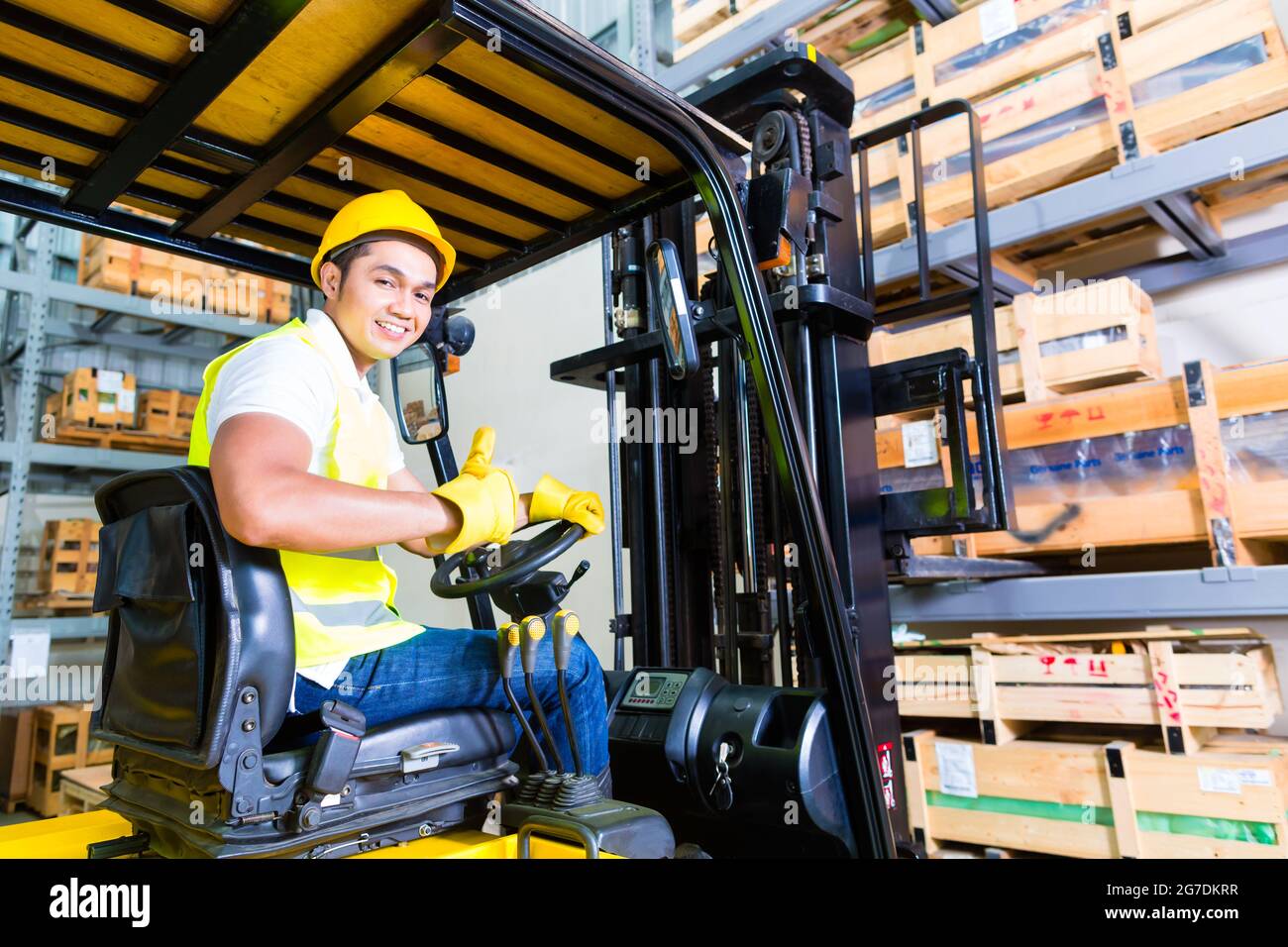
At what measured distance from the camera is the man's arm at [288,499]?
1493 mm

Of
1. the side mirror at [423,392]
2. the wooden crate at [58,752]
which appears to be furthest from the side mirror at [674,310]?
the wooden crate at [58,752]

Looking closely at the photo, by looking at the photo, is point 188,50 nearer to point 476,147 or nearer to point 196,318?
point 476,147

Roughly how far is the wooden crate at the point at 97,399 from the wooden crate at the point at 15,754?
2.55m

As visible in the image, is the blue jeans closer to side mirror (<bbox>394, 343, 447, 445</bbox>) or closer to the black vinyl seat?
the black vinyl seat

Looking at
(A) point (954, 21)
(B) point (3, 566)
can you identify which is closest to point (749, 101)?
(A) point (954, 21)

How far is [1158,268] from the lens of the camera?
4.66m

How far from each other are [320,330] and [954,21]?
137 inches

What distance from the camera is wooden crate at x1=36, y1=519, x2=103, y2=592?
25.0 ft

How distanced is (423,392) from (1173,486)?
9.57 ft

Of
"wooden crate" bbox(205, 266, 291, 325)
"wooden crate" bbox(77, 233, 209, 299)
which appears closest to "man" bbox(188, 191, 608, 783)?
"wooden crate" bbox(77, 233, 209, 299)

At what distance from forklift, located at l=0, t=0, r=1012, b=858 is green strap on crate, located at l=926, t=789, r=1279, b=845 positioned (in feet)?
3.51

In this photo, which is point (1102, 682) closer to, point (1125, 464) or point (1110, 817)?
point (1110, 817)

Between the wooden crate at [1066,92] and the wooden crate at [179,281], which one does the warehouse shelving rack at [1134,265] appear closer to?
the wooden crate at [1066,92]

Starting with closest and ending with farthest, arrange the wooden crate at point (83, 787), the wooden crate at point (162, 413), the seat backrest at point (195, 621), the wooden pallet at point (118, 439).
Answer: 1. the seat backrest at point (195, 621)
2. the wooden crate at point (83, 787)
3. the wooden pallet at point (118, 439)
4. the wooden crate at point (162, 413)
